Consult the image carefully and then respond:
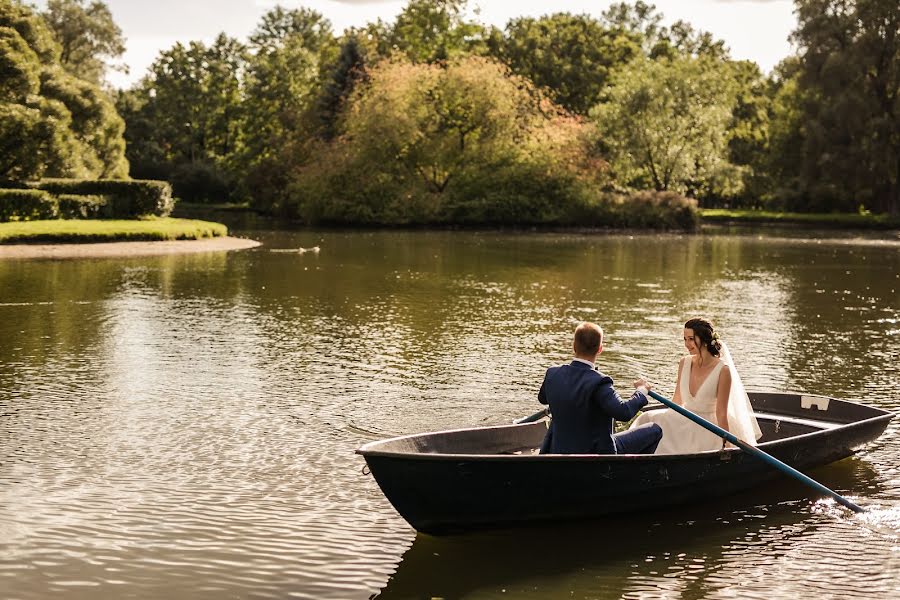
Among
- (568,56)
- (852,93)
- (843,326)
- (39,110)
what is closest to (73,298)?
(843,326)

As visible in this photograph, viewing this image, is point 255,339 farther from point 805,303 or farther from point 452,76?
point 452,76

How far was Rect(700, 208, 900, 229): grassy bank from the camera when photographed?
6738 centimetres

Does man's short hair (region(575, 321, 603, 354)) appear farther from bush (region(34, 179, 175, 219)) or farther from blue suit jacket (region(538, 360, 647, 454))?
bush (region(34, 179, 175, 219))

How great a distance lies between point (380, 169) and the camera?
207 ft

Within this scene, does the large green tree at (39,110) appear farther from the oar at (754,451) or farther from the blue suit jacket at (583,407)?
the oar at (754,451)

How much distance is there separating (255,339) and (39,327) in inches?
162

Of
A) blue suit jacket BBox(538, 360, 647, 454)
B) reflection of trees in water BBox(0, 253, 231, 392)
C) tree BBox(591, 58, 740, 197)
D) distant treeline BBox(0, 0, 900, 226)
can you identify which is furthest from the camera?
tree BBox(591, 58, 740, 197)

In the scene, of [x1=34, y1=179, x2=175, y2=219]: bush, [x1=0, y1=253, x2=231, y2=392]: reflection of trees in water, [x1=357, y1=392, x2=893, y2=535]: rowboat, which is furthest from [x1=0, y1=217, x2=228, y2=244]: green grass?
[x1=357, y1=392, x2=893, y2=535]: rowboat

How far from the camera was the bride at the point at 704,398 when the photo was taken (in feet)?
29.5

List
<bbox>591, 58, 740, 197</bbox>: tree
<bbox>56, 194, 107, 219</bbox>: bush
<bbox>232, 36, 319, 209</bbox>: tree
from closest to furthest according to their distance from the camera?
<bbox>56, 194, 107, 219</bbox>: bush
<bbox>591, 58, 740, 197</bbox>: tree
<bbox>232, 36, 319, 209</bbox>: tree

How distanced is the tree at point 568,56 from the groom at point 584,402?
238ft

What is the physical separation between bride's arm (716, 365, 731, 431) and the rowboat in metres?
0.30

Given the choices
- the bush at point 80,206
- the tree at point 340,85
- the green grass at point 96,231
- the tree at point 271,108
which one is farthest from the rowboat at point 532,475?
the tree at point 271,108

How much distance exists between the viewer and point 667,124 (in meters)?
64.0
